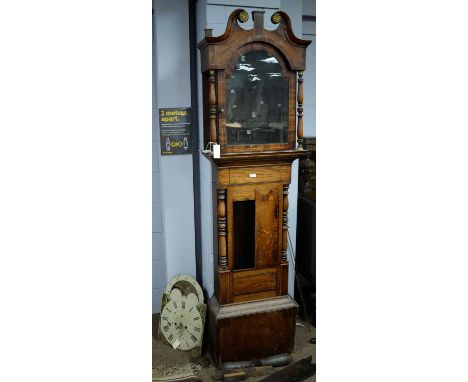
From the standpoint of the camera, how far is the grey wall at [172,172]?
223 centimetres

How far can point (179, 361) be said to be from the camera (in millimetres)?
2256

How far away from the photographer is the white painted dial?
7.66 feet

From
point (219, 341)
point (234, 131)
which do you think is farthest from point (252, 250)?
point (234, 131)

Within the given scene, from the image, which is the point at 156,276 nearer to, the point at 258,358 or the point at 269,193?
the point at 258,358

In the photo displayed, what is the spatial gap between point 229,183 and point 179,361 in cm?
105

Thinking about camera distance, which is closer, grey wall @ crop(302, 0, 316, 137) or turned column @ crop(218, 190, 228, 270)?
turned column @ crop(218, 190, 228, 270)

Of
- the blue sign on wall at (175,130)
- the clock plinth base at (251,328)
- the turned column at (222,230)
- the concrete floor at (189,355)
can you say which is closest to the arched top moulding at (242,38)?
the blue sign on wall at (175,130)

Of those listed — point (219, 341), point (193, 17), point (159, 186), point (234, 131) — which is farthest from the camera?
point (159, 186)

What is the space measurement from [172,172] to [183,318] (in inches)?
33.5

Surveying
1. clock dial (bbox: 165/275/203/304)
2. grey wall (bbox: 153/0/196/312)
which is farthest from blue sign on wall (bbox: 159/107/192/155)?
clock dial (bbox: 165/275/203/304)

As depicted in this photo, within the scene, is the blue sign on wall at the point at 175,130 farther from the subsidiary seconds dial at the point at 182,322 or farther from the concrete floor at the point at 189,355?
the concrete floor at the point at 189,355

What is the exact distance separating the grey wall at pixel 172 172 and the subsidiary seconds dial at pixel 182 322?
0.64 feet

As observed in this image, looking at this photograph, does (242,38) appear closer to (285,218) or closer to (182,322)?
(285,218)

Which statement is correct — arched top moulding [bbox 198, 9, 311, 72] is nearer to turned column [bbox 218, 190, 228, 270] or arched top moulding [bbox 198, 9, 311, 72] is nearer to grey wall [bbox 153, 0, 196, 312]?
grey wall [bbox 153, 0, 196, 312]
